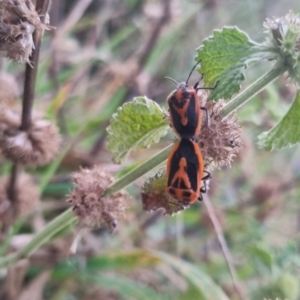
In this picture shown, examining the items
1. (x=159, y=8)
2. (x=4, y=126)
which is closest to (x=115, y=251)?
(x=4, y=126)

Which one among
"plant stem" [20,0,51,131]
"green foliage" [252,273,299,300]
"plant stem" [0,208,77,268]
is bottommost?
"green foliage" [252,273,299,300]

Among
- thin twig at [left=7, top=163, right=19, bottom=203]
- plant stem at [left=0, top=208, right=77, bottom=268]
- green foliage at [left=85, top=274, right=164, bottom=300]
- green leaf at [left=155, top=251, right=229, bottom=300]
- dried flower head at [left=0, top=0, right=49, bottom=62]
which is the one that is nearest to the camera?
dried flower head at [left=0, top=0, right=49, bottom=62]

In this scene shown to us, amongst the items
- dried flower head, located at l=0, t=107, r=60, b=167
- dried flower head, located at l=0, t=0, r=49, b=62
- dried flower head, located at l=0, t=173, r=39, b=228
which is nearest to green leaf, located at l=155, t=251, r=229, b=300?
dried flower head, located at l=0, t=173, r=39, b=228

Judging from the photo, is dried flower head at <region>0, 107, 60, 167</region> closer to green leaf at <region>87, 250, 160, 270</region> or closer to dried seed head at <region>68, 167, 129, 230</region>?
dried seed head at <region>68, 167, 129, 230</region>

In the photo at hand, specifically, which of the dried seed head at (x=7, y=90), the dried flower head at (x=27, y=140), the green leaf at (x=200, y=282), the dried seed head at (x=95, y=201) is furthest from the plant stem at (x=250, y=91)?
the green leaf at (x=200, y=282)

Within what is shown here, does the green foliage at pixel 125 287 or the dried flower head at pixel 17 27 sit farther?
the green foliage at pixel 125 287

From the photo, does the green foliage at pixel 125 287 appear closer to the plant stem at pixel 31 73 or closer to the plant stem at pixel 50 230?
the plant stem at pixel 50 230
